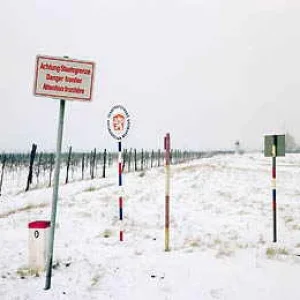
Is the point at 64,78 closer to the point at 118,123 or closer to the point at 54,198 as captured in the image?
the point at 54,198

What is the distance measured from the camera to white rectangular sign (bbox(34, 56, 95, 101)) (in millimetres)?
5363

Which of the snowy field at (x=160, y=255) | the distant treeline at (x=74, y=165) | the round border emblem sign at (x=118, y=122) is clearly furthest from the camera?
the distant treeline at (x=74, y=165)

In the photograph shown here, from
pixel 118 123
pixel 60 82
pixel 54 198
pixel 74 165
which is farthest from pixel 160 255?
pixel 74 165

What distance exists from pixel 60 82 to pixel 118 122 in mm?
3403

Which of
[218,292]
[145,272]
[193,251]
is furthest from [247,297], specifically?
[193,251]

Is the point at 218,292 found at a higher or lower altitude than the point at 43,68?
lower

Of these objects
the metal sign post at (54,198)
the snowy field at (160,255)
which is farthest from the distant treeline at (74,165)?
the metal sign post at (54,198)

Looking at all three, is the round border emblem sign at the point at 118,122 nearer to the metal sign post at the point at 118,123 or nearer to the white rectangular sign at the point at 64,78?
the metal sign post at the point at 118,123

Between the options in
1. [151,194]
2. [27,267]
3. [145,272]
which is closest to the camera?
[145,272]

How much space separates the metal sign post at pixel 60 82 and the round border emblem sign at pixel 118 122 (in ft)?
10.3

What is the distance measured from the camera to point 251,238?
9.38 m

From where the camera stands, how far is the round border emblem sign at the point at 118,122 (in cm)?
877

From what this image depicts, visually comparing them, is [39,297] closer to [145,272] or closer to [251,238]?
[145,272]

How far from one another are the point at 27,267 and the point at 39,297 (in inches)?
63.3
